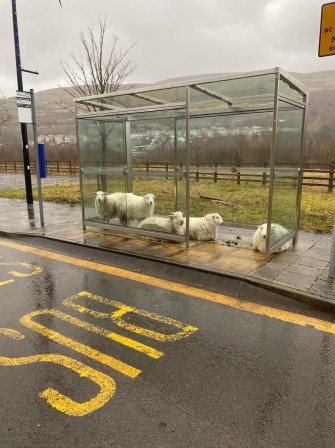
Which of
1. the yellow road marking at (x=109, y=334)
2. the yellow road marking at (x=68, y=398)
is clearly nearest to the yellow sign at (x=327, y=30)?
the yellow road marking at (x=109, y=334)

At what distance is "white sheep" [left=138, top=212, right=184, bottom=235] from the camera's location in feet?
21.0

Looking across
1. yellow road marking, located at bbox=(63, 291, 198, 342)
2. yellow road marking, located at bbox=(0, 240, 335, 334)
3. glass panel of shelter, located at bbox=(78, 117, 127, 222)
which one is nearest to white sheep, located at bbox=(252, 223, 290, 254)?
yellow road marking, located at bbox=(0, 240, 335, 334)

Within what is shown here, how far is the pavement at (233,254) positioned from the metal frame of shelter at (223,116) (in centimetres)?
24

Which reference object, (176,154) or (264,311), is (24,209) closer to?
(176,154)

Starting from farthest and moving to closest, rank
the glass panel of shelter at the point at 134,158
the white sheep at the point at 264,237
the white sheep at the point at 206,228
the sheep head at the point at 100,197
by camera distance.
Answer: the sheep head at the point at 100,197, the glass panel of shelter at the point at 134,158, the white sheep at the point at 206,228, the white sheep at the point at 264,237

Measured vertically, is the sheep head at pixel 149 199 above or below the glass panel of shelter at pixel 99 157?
below

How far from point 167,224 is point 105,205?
5.55 ft

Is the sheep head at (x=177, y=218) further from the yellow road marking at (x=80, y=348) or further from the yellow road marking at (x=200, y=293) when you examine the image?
the yellow road marking at (x=80, y=348)

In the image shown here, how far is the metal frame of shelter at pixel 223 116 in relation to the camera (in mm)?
5258

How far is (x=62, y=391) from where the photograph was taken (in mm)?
2691

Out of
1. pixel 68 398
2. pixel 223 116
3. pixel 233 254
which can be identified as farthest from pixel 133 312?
pixel 223 116

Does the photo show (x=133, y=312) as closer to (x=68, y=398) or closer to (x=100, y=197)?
(x=68, y=398)

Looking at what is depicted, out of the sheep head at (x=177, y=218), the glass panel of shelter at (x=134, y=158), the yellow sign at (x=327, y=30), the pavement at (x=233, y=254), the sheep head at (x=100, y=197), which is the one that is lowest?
the pavement at (x=233, y=254)

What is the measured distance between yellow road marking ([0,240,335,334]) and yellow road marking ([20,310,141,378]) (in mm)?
1606
